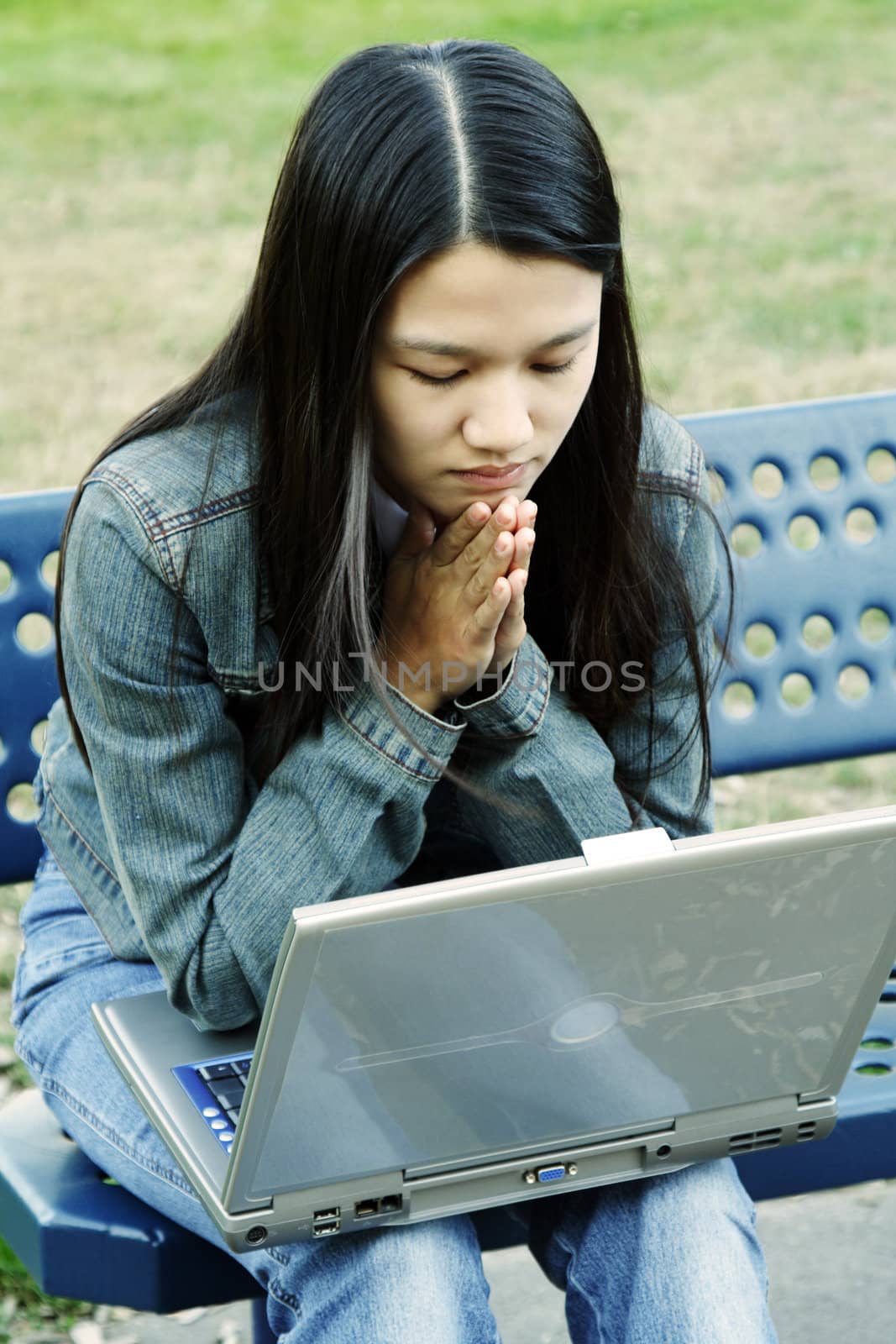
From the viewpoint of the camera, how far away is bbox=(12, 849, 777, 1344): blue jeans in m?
1.68

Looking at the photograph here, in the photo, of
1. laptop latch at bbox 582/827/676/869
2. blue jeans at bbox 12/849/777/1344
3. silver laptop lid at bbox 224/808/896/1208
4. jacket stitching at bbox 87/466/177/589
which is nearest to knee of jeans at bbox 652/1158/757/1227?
blue jeans at bbox 12/849/777/1344

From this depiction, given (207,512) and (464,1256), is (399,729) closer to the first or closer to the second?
(207,512)

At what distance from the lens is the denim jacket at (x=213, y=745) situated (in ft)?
6.07

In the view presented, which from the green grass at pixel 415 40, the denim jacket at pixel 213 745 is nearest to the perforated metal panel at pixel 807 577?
the denim jacket at pixel 213 745

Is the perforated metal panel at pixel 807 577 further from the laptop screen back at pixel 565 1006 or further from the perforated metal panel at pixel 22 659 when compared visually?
the laptop screen back at pixel 565 1006

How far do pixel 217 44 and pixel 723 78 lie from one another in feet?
7.19

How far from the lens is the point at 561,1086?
1.62 metres

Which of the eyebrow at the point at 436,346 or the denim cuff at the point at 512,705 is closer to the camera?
the eyebrow at the point at 436,346

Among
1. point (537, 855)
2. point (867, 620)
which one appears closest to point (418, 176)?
point (537, 855)

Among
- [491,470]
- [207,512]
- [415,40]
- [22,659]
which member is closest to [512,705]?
[491,470]

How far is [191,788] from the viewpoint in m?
1.88

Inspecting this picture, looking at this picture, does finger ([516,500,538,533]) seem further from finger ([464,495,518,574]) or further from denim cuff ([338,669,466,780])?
denim cuff ([338,669,466,780])

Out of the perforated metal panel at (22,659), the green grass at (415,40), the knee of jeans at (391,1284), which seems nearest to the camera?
the knee of jeans at (391,1284)

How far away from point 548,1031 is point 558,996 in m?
0.05
